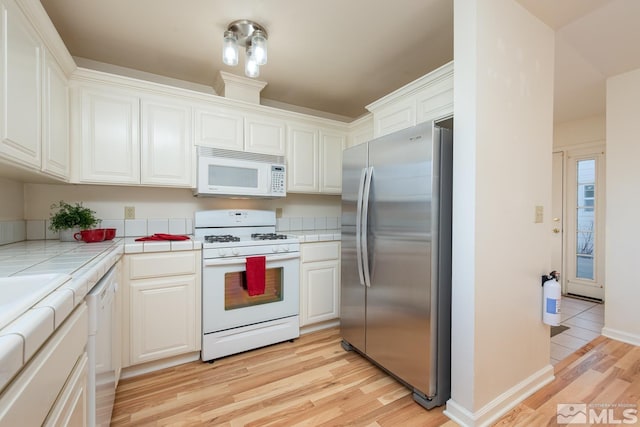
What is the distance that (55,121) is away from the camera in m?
1.76

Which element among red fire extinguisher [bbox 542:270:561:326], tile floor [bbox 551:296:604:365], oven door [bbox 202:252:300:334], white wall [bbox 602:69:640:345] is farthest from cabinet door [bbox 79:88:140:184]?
white wall [bbox 602:69:640:345]

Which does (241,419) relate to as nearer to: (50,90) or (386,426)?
(386,426)

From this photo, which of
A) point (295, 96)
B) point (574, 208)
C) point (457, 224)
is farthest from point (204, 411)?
point (574, 208)

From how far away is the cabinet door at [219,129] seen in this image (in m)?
2.42

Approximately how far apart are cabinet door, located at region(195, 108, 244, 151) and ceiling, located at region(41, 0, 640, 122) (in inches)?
17.0

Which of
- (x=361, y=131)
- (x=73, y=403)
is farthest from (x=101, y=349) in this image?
(x=361, y=131)

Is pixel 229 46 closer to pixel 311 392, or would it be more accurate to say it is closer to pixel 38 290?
pixel 38 290

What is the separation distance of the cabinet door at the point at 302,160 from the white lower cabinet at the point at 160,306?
47.9 inches

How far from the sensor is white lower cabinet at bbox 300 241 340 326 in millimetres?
2588

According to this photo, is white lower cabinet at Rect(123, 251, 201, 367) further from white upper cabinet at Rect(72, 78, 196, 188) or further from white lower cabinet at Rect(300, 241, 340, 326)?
white lower cabinet at Rect(300, 241, 340, 326)

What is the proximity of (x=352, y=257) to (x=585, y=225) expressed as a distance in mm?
3609

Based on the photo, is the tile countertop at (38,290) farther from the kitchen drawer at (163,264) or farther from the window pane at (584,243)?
the window pane at (584,243)

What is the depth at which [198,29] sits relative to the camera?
201cm

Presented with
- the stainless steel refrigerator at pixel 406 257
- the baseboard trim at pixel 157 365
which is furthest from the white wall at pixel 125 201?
the stainless steel refrigerator at pixel 406 257
